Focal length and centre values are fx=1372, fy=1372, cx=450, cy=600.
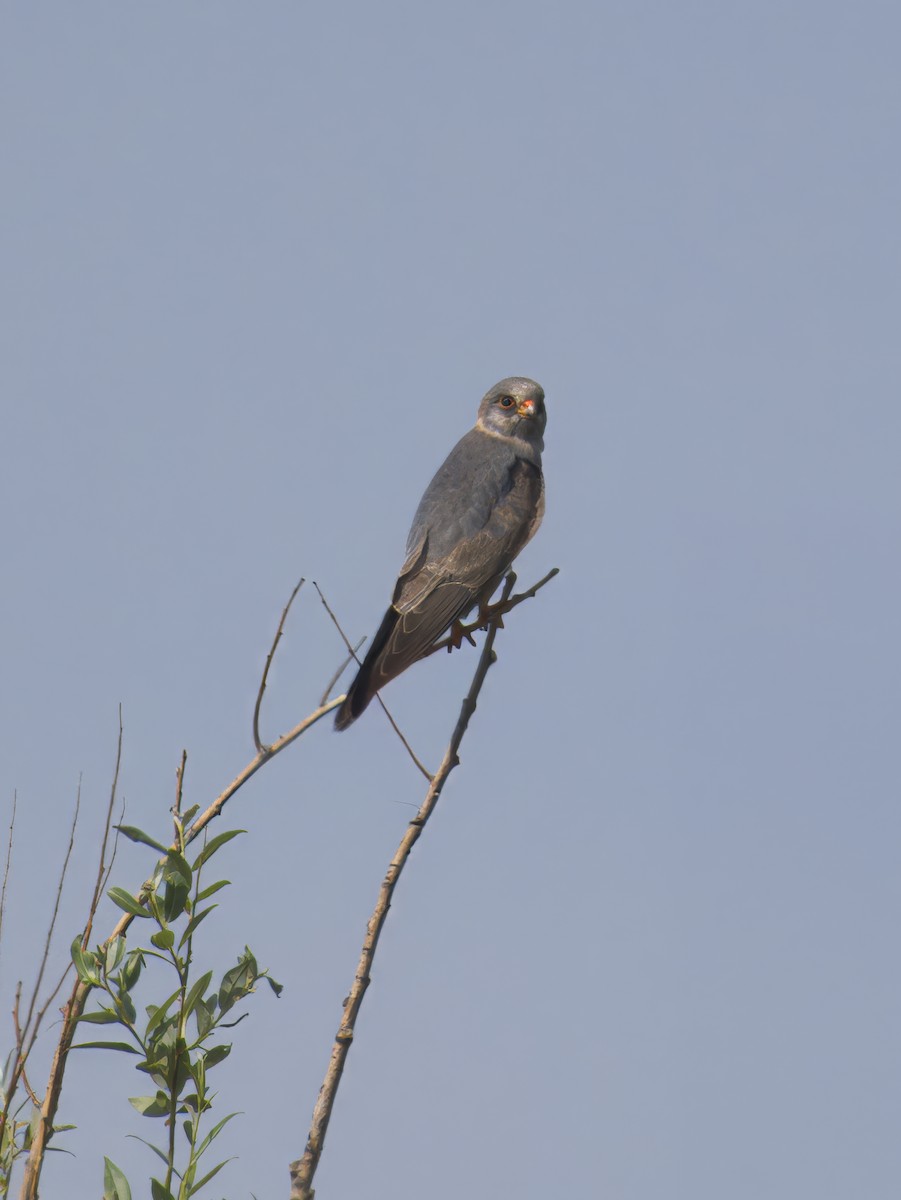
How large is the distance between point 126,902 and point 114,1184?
582 mm

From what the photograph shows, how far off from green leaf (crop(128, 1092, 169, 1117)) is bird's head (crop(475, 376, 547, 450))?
18.3 feet

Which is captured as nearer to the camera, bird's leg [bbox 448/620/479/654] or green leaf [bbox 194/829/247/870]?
green leaf [bbox 194/829/247/870]

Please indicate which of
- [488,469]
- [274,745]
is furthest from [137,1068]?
[488,469]

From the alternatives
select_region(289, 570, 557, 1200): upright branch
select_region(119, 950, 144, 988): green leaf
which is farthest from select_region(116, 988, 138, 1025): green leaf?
select_region(289, 570, 557, 1200): upright branch

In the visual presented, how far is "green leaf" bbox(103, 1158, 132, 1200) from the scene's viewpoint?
2654 mm

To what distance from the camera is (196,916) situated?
2967 mm

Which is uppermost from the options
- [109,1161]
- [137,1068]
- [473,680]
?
[473,680]

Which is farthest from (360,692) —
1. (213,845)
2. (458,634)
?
(213,845)

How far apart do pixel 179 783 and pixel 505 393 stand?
5.52 metres

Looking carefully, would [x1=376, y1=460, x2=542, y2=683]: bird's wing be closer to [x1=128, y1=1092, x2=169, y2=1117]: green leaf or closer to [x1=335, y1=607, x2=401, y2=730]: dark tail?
[x1=335, y1=607, x2=401, y2=730]: dark tail

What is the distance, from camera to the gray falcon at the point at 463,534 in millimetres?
6184

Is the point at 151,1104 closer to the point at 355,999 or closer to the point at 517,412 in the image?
the point at 355,999

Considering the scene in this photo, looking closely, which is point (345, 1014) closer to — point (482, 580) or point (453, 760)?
point (453, 760)

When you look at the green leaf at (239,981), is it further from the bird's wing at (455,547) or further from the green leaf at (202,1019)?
the bird's wing at (455,547)
